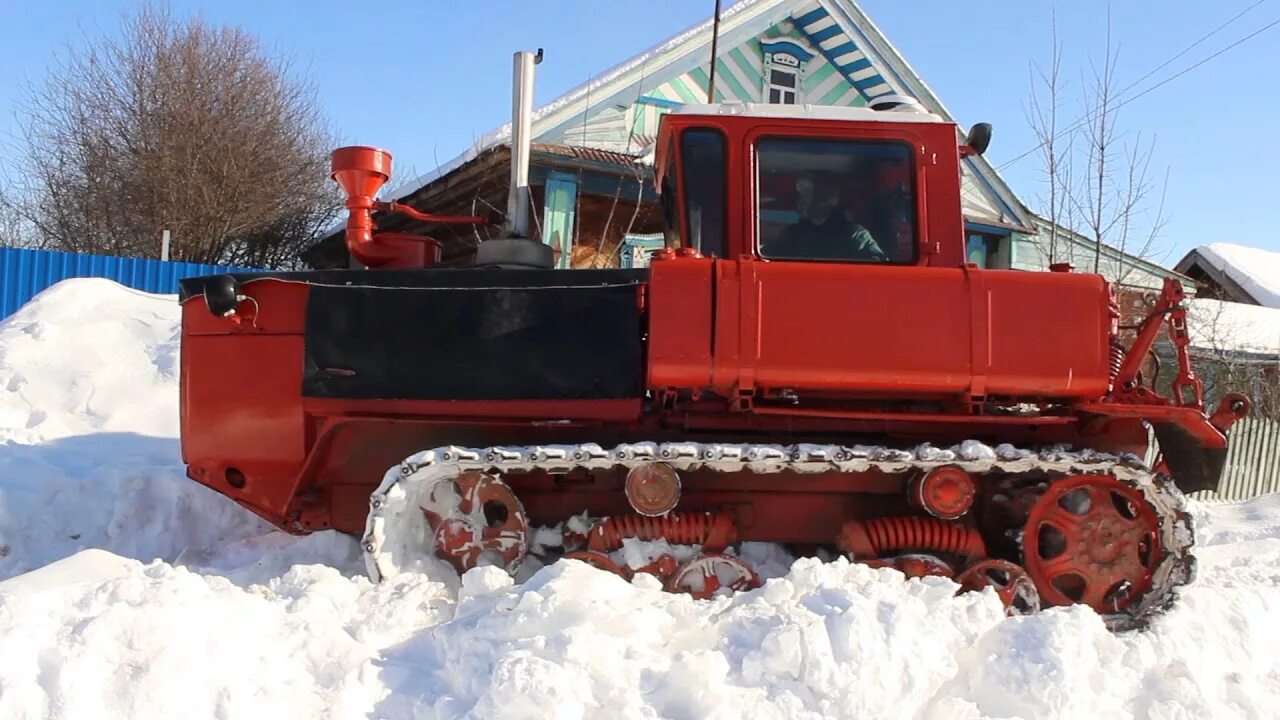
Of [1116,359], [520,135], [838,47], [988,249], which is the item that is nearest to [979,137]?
[1116,359]

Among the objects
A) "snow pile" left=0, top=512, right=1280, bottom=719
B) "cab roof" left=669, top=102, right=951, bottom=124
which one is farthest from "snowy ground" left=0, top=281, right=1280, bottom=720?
"cab roof" left=669, top=102, right=951, bottom=124

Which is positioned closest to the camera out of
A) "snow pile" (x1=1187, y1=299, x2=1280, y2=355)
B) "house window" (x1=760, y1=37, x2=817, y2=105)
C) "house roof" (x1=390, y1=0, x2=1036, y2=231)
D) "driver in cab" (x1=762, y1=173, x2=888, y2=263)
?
"driver in cab" (x1=762, y1=173, x2=888, y2=263)

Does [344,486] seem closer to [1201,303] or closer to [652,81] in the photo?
[652,81]

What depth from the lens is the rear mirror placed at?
→ 464 cm

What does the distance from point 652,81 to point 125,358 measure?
7495mm

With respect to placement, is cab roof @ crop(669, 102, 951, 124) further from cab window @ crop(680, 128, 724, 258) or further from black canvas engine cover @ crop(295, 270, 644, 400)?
black canvas engine cover @ crop(295, 270, 644, 400)

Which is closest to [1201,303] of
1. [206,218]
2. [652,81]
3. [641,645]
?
[652,81]

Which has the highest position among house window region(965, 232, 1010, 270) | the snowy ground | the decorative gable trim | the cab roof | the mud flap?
the decorative gable trim

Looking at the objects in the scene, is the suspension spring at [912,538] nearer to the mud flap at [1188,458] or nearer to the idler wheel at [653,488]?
the idler wheel at [653,488]

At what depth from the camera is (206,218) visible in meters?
19.2

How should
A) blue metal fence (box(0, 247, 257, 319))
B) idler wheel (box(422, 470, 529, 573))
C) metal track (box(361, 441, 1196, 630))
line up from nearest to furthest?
metal track (box(361, 441, 1196, 630)) → idler wheel (box(422, 470, 529, 573)) → blue metal fence (box(0, 247, 257, 319))

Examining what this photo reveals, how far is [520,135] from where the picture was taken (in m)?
4.74

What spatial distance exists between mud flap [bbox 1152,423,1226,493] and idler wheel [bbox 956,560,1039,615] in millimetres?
1035

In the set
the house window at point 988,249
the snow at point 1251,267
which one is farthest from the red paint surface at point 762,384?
the snow at point 1251,267
